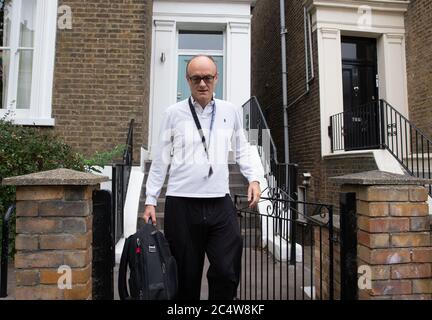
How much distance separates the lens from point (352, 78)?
828cm

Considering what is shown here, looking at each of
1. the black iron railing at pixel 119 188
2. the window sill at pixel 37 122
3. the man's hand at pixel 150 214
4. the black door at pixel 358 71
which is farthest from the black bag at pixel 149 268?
the black door at pixel 358 71

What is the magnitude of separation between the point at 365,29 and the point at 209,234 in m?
7.34

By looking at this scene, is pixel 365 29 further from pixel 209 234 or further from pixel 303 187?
pixel 209 234

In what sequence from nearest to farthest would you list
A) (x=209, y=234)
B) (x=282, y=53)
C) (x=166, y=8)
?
(x=209, y=234), (x=166, y=8), (x=282, y=53)

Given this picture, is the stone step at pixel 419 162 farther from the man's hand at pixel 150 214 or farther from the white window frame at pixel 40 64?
the white window frame at pixel 40 64

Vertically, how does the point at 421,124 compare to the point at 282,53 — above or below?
below

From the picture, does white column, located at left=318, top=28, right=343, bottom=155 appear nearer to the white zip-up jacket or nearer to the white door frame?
the white door frame

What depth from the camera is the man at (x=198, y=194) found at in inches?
87.7

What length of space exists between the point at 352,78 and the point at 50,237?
25.6 ft

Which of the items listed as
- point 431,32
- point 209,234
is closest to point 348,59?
point 431,32

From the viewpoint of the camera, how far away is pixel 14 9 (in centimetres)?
629

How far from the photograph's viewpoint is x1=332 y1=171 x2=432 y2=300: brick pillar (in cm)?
229

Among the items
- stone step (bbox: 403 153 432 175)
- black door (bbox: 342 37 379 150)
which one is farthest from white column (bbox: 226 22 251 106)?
stone step (bbox: 403 153 432 175)

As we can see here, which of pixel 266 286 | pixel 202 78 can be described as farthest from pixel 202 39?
pixel 202 78
